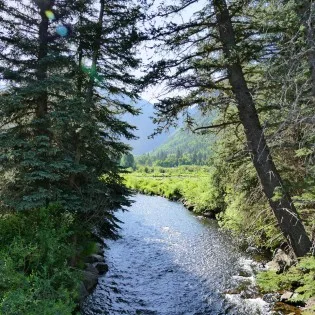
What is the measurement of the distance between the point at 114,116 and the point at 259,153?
7.13 m

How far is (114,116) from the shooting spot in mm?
12922

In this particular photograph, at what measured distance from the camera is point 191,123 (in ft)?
27.7

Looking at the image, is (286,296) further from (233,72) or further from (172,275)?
(233,72)

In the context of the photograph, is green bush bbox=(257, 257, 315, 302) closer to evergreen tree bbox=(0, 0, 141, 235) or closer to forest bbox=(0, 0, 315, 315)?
forest bbox=(0, 0, 315, 315)

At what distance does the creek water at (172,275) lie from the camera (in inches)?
396

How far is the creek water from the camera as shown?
10.0 m

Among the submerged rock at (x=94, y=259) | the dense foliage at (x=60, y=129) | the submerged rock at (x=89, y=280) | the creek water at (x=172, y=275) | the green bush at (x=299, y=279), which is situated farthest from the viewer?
the submerged rock at (x=94, y=259)

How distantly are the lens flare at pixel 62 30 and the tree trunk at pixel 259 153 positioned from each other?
20.1 feet

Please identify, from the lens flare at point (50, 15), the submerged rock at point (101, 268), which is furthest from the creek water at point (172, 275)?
the lens flare at point (50, 15)

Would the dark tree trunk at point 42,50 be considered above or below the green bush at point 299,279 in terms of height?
above

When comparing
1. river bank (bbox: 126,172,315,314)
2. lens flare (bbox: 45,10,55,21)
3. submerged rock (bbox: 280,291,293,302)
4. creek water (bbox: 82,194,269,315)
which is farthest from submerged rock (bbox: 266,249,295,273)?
lens flare (bbox: 45,10,55,21)

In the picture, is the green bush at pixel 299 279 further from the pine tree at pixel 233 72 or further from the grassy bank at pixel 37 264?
the grassy bank at pixel 37 264

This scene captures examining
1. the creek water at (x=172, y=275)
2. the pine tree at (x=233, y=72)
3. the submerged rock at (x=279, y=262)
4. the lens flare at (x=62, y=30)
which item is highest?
the lens flare at (x=62, y=30)

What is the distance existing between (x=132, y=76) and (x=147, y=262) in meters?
8.73
